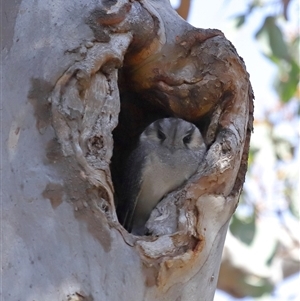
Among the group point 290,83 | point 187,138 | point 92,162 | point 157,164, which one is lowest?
point 92,162

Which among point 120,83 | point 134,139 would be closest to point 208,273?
point 120,83

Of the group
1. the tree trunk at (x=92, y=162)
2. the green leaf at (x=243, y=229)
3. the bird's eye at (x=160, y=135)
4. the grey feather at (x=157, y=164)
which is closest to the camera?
the tree trunk at (x=92, y=162)

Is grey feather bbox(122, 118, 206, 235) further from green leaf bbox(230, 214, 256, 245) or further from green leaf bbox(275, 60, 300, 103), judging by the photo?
green leaf bbox(275, 60, 300, 103)

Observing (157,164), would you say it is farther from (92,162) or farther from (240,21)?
(240,21)

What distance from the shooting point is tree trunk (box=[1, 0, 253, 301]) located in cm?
184

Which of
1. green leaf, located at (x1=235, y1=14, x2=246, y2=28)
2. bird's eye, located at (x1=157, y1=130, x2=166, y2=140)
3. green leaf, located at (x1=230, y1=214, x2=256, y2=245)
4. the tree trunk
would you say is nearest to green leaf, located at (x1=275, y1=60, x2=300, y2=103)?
green leaf, located at (x1=235, y1=14, x2=246, y2=28)

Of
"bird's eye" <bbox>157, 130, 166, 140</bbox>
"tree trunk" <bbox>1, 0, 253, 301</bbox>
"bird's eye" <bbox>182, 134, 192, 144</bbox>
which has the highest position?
"bird's eye" <bbox>157, 130, 166, 140</bbox>

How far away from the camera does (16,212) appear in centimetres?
186

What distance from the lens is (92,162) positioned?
204 centimetres

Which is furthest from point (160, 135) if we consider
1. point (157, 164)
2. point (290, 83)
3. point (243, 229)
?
point (290, 83)

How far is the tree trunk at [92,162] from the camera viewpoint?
1.84m

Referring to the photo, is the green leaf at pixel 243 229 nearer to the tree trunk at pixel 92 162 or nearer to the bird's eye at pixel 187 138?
the bird's eye at pixel 187 138

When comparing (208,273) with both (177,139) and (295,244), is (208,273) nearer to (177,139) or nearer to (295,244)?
(177,139)

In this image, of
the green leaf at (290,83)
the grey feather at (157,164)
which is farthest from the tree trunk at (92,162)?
the green leaf at (290,83)
